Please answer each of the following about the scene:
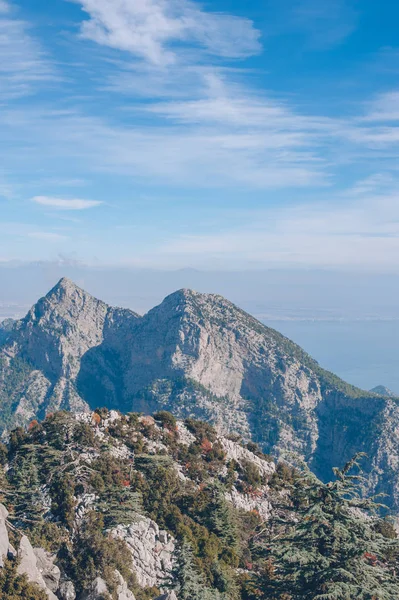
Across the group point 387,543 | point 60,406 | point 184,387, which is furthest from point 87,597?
point 60,406

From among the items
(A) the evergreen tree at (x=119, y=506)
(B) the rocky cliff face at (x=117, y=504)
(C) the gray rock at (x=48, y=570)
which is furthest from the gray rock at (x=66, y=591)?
(A) the evergreen tree at (x=119, y=506)

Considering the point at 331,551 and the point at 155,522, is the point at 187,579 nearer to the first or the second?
the point at 155,522

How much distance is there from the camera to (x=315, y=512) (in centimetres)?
2028

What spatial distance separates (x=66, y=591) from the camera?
80.3ft

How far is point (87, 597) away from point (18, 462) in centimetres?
2040

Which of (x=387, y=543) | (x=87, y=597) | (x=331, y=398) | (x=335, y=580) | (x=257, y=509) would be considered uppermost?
(x=387, y=543)

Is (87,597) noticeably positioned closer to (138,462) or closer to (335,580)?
(335,580)

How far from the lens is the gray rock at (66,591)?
24.3 metres

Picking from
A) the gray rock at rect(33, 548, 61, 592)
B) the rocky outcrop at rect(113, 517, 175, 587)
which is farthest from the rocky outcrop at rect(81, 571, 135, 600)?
the rocky outcrop at rect(113, 517, 175, 587)

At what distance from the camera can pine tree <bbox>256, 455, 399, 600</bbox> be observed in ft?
62.8

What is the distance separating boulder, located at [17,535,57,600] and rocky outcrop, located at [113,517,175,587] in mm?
7743

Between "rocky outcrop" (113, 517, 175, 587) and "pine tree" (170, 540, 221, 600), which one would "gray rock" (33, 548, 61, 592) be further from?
"pine tree" (170, 540, 221, 600)

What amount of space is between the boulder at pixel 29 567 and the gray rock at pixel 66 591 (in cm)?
71

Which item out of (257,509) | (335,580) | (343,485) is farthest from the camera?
(257,509)
